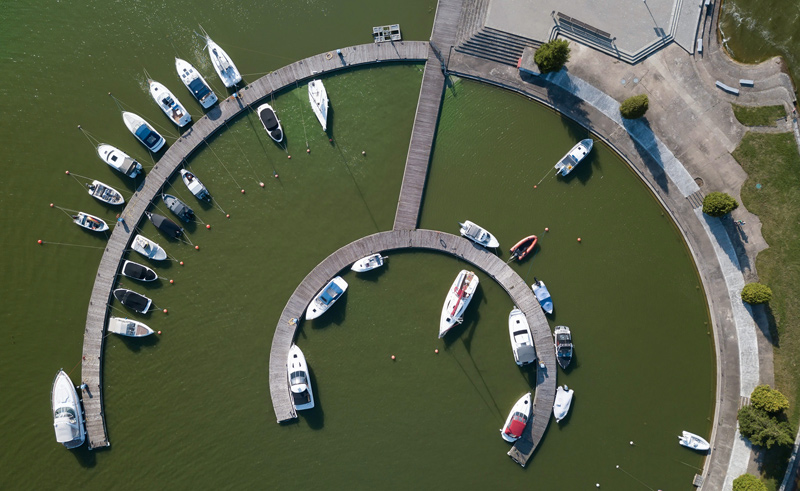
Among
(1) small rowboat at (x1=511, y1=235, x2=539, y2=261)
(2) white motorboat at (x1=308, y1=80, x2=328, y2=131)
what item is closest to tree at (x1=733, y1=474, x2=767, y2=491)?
(1) small rowboat at (x1=511, y1=235, x2=539, y2=261)

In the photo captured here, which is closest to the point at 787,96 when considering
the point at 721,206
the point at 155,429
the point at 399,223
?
the point at 721,206

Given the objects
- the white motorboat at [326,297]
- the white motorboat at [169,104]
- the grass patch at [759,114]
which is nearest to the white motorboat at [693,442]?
the grass patch at [759,114]

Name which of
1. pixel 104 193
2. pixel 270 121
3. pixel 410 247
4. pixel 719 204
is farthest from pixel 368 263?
pixel 719 204

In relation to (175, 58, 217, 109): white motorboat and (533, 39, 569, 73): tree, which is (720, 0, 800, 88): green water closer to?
(533, 39, 569, 73): tree

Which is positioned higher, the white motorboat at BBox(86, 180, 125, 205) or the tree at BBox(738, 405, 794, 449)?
the white motorboat at BBox(86, 180, 125, 205)

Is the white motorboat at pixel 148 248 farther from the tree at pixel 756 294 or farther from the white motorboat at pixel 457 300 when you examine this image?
the tree at pixel 756 294

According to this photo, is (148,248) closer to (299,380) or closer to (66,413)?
(66,413)

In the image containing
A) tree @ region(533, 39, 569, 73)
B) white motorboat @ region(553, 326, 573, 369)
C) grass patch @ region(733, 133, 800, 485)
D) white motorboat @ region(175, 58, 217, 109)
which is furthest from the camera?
white motorboat @ region(175, 58, 217, 109)
